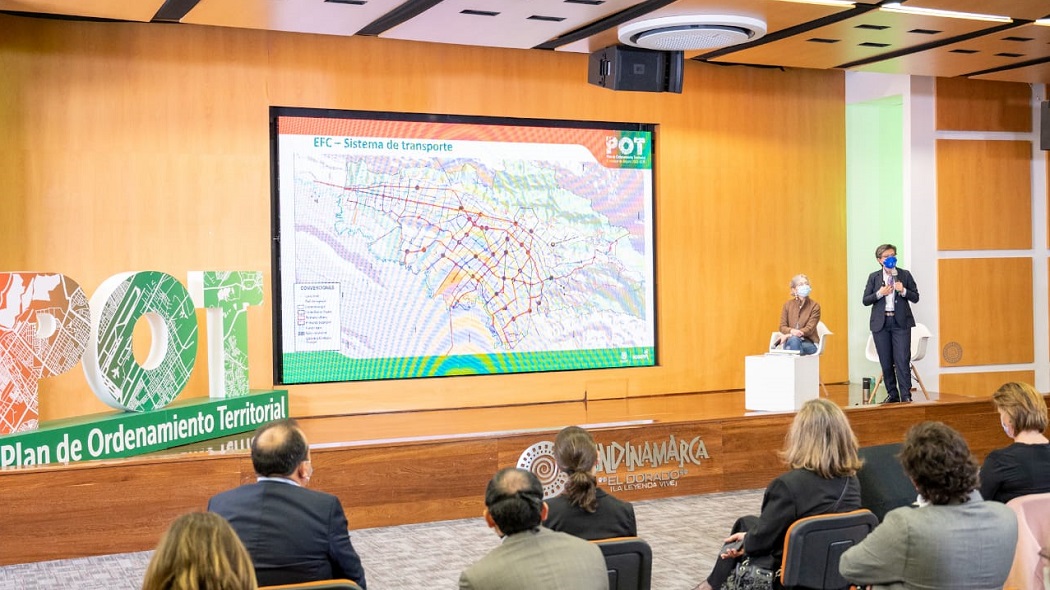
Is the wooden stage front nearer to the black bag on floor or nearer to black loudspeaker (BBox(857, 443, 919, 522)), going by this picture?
black loudspeaker (BBox(857, 443, 919, 522))

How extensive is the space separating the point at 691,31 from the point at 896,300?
123 inches

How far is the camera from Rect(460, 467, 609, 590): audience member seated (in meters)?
2.68

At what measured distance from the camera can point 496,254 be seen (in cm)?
947

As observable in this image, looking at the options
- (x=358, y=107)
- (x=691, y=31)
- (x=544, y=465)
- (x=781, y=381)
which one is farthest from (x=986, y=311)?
(x=358, y=107)

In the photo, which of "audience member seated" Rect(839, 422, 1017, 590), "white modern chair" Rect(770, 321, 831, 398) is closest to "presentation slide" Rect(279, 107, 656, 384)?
"white modern chair" Rect(770, 321, 831, 398)

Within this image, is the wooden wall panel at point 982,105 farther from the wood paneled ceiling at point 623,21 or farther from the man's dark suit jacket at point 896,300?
the man's dark suit jacket at point 896,300

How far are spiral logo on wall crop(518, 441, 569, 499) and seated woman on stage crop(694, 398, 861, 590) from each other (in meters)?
3.02

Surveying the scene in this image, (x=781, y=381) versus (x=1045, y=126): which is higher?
(x=1045, y=126)

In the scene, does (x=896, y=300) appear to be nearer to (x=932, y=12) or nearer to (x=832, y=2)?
(x=932, y=12)

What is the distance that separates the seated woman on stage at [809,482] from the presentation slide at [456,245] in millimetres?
5529

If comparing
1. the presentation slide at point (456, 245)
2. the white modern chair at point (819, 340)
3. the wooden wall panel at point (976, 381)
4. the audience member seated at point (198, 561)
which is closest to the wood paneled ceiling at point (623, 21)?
the presentation slide at point (456, 245)

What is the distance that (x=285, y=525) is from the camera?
319 centimetres

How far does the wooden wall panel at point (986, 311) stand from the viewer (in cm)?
1016

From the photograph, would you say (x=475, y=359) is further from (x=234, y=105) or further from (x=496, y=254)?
(x=234, y=105)
